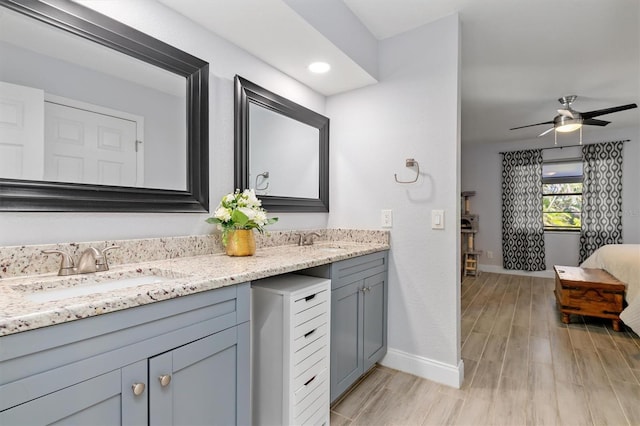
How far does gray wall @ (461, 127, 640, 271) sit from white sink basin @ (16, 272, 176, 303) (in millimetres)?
6091

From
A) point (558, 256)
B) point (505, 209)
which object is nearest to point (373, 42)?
point (505, 209)

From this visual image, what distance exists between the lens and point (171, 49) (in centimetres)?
159

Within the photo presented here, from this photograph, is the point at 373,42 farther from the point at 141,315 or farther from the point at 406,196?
the point at 141,315

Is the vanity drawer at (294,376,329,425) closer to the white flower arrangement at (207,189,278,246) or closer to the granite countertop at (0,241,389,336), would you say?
the granite countertop at (0,241,389,336)

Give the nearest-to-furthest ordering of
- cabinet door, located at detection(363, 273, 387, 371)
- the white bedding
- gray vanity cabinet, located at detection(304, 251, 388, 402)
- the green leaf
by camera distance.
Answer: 1. the green leaf
2. gray vanity cabinet, located at detection(304, 251, 388, 402)
3. cabinet door, located at detection(363, 273, 387, 371)
4. the white bedding

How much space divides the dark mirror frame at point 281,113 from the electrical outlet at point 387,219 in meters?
0.50

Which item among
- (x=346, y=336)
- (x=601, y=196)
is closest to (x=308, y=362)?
(x=346, y=336)

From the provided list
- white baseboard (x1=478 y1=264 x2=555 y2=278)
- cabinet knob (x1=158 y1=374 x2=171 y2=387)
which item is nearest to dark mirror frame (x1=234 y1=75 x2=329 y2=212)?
cabinet knob (x1=158 y1=374 x2=171 y2=387)

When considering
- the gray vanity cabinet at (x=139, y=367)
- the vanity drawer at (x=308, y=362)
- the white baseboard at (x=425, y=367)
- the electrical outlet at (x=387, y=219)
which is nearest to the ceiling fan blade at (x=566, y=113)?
the electrical outlet at (x=387, y=219)

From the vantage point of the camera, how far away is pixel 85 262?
1.22m

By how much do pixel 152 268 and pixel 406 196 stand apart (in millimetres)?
1663

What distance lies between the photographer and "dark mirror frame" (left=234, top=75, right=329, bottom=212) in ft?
6.31

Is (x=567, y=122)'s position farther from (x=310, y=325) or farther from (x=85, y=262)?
(x=85, y=262)

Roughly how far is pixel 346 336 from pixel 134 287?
121cm
